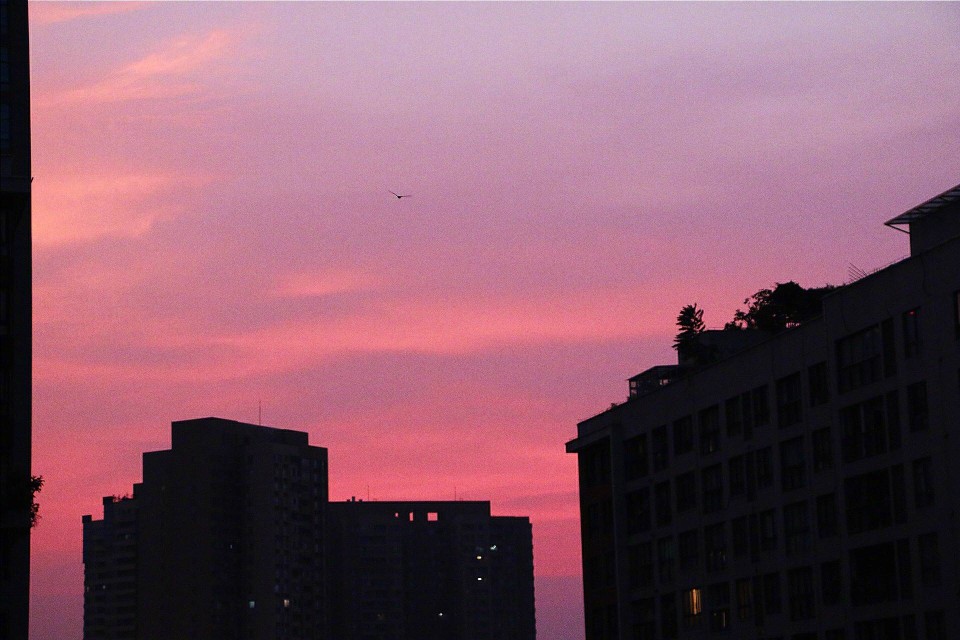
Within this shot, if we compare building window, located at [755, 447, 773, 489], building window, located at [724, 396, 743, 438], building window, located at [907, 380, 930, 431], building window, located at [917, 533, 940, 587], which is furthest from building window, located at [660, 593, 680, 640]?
building window, located at [907, 380, 930, 431]

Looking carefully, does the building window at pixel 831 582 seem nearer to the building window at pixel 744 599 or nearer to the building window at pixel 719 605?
the building window at pixel 744 599

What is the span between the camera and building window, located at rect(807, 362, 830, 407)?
98.6 meters

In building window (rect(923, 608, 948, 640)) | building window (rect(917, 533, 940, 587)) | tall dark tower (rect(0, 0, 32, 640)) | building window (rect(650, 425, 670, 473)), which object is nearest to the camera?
building window (rect(923, 608, 948, 640))

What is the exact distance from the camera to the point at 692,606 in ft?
384

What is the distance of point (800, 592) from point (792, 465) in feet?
27.3

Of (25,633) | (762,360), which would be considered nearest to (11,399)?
(25,633)

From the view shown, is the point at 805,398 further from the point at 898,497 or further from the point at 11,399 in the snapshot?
the point at 11,399

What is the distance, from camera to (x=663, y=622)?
399ft

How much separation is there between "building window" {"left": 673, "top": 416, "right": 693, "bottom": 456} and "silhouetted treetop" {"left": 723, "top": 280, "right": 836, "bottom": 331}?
34.1 feet

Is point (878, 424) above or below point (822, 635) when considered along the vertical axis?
above

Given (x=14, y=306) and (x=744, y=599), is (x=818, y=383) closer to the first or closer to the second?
(x=744, y=599)

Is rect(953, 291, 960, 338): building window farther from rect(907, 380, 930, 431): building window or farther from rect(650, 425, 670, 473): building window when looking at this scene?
rect(650, 425, 670, 473): building window

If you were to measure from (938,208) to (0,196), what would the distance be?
55195mm

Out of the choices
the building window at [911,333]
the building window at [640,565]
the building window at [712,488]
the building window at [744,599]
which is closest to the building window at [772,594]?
the building window at [744,599]
